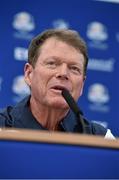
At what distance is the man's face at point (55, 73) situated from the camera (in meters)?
1.51

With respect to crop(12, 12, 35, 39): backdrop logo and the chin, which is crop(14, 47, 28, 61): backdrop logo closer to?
crop(12, 12, 35, 39): backdrop logo

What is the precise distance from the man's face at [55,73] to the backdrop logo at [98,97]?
1.28 meters

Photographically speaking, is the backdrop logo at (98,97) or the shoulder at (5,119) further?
the backdrop logo at (98,97)

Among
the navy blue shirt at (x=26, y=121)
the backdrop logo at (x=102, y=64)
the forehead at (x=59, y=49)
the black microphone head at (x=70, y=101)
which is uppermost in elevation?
the forehead at (x=59, y=49)

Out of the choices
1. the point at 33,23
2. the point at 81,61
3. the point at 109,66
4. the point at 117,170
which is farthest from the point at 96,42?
the point at 117,170

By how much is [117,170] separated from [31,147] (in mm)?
140

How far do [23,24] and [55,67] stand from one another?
4.30 ft

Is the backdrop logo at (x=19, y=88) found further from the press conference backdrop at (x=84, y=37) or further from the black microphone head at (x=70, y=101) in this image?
the black microphone head at (x=70, y=101)

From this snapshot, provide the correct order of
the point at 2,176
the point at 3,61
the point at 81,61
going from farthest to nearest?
the point at 3,61
the point at 81,61
the point at 2,176

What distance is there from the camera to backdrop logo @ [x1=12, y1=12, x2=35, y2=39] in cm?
278

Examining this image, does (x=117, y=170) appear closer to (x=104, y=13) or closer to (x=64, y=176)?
(x=64, y=176)

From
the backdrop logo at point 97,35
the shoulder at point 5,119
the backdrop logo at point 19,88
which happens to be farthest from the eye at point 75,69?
the backdrop logo at point 97,35

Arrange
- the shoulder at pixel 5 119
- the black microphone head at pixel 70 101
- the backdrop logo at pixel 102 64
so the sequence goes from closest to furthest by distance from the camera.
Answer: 1. the black microphone head at pixel 70 101
2. the shoulder at pixel 5 119
3. the backdrop logo at pixel 102 64

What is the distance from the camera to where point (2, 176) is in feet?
2.51
